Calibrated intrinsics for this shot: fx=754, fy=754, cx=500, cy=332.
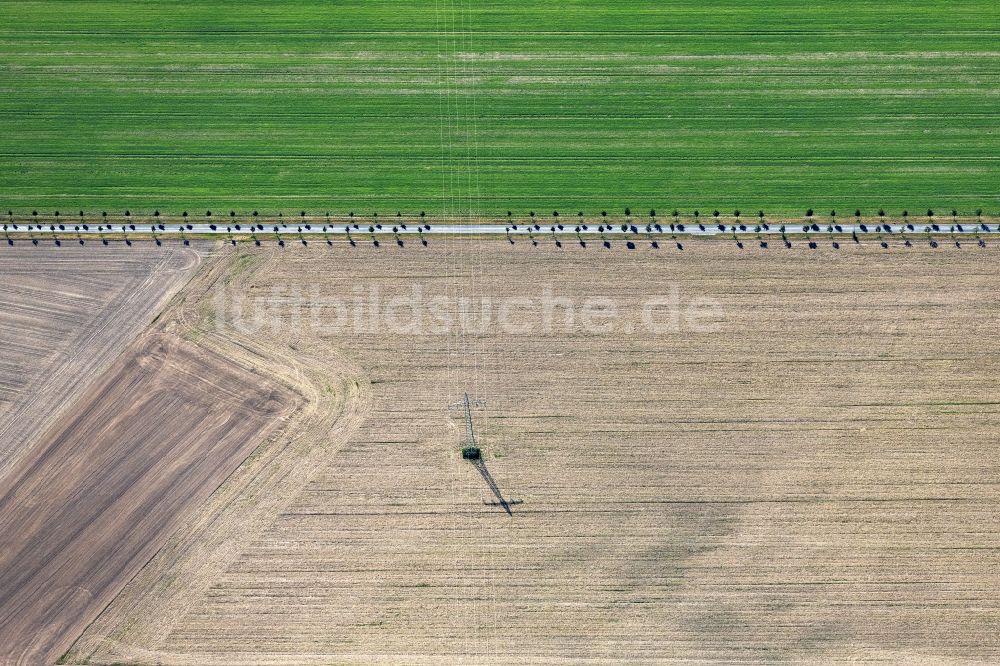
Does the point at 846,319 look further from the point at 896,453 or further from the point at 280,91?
the point at 280,91

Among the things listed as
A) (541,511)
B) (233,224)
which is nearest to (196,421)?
(233,224)

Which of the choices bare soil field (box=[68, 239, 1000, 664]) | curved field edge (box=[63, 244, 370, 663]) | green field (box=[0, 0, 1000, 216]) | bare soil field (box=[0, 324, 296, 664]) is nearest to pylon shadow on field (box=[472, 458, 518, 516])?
bare soil field (box=[68, 239, 1000, 664])

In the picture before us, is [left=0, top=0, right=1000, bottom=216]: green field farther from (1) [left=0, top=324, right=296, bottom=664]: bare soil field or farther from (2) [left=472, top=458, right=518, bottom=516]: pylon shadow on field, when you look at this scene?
(2) [left=472, top=458, right=518, bottom=516]: pylon shadow on field

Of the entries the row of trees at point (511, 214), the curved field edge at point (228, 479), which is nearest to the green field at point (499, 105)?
the row of trees at point (511, 214)

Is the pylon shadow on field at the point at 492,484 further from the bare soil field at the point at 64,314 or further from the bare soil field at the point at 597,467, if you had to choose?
the bare soil field at the point at 64,314

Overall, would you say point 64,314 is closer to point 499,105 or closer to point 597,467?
point 499,105

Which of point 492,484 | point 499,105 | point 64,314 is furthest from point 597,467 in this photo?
point 64,314
